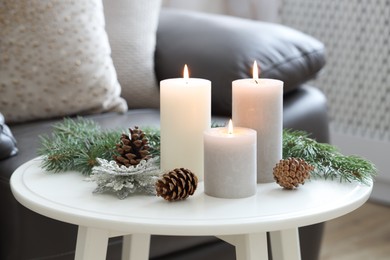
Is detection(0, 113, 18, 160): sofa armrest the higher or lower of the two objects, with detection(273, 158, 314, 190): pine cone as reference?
lower

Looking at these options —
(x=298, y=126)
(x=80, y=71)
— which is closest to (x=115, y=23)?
(x=80, y=71)

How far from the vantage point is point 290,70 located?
71.4 inches

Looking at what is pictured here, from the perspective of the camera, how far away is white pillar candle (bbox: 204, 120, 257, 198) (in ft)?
3.19

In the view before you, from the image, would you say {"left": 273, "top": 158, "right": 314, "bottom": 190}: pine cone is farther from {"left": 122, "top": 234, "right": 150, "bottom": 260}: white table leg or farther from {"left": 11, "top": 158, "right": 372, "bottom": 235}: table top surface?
{"left": 122, "top": 234, "right": 150, "bottom": 260}: white table leg

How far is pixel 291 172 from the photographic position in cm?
101

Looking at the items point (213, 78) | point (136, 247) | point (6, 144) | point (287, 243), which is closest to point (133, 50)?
point (213, 78)

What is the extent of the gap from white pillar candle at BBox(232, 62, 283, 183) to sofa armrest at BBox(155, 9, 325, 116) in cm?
69

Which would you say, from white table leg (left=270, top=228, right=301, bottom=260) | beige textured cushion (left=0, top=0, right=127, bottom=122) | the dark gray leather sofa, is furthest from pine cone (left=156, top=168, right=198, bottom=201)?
beige textured cushion (left=0, top=0, right=127, bottom=122)

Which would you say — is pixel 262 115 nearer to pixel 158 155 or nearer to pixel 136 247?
pixel 158 155

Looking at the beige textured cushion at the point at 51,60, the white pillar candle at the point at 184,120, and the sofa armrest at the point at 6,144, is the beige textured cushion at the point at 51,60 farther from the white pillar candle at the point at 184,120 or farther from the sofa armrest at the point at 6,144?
the white pillar candle at the point at 184,120

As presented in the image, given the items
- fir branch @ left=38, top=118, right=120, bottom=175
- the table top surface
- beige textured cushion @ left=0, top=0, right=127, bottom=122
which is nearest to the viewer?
the table top surface

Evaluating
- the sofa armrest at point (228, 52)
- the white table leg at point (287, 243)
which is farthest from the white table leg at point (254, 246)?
the sofa armrest at point (228, 52)

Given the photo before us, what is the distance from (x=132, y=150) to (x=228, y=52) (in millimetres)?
760

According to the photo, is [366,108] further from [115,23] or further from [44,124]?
[44,124]
